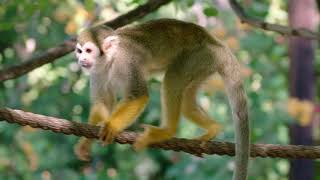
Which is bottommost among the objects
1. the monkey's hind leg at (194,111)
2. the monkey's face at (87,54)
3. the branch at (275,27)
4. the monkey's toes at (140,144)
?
the monkey's toes at (140,144)

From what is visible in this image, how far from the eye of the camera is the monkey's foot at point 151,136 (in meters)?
2.62

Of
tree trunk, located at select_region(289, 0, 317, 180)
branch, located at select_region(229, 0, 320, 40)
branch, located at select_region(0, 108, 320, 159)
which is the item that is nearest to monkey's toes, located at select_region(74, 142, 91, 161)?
branch, located at select_region(0, 108, 320, 159)

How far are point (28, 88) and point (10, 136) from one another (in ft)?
1.55

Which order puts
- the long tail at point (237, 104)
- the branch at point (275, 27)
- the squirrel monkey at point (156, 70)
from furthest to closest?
1. the branch at point (275, 27)
2. the squirrel monkey at point (156, 70)
3. the long tail at point (237, 104)

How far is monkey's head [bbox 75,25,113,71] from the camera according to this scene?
2.72m

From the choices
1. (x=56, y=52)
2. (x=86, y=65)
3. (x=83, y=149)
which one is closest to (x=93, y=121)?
(x=83, y=149)

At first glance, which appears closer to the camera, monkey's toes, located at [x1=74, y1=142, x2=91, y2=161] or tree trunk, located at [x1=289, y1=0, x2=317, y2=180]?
monkey's toes, located at [x1=74, y1=142, x2=91, y2=161]

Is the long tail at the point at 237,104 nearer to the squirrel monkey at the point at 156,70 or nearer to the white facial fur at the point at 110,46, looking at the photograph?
the squirrel monkey at the point at 156,70

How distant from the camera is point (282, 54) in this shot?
15.1 ft

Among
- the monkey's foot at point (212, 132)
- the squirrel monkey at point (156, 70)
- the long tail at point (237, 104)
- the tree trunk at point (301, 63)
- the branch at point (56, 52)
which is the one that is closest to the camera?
the long tail at point (237, 104)

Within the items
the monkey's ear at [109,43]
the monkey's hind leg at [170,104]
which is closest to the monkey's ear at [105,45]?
the monkey's ear at [109,43]

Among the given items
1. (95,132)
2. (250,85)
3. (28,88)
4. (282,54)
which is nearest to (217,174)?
(250,85)

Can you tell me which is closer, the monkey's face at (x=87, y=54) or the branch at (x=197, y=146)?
the branch at (x=197, y=146)

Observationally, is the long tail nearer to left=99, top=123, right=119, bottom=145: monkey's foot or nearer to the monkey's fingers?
the monkey's fingers
